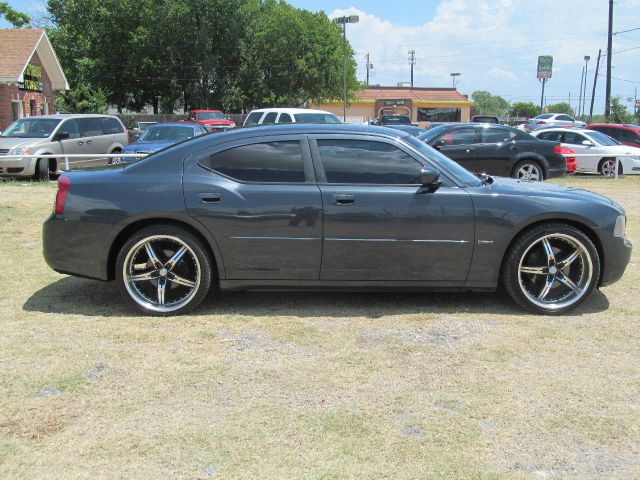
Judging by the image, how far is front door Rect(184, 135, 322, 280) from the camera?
4.99 meters

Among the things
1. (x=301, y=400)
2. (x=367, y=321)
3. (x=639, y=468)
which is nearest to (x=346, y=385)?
(x=301, y=400)

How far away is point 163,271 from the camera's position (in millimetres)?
5074

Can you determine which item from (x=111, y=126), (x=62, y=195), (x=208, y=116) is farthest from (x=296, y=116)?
(x=208, y=116)

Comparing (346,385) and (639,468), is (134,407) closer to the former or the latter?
(346,385)

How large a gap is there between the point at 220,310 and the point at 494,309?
2.32 m

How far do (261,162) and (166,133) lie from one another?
12.2 meters

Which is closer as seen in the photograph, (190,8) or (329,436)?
(329,436)

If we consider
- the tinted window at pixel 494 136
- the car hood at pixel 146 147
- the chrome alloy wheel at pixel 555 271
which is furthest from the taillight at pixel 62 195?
the tinted window at pixel 494 136

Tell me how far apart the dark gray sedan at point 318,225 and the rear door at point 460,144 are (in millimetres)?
9410

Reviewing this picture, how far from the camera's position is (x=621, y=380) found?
3.95m

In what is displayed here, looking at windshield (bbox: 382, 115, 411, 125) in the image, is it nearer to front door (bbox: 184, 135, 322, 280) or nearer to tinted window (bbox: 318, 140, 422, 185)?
tinted window (bbox: 318, 140, 422, 185)

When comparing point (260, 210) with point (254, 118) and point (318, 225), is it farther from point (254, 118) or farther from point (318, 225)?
point (254, 118)

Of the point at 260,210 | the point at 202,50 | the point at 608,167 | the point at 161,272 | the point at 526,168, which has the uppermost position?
the point at 202,50

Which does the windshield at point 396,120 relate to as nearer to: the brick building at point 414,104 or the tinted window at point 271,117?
the tinted window at point 271,117
